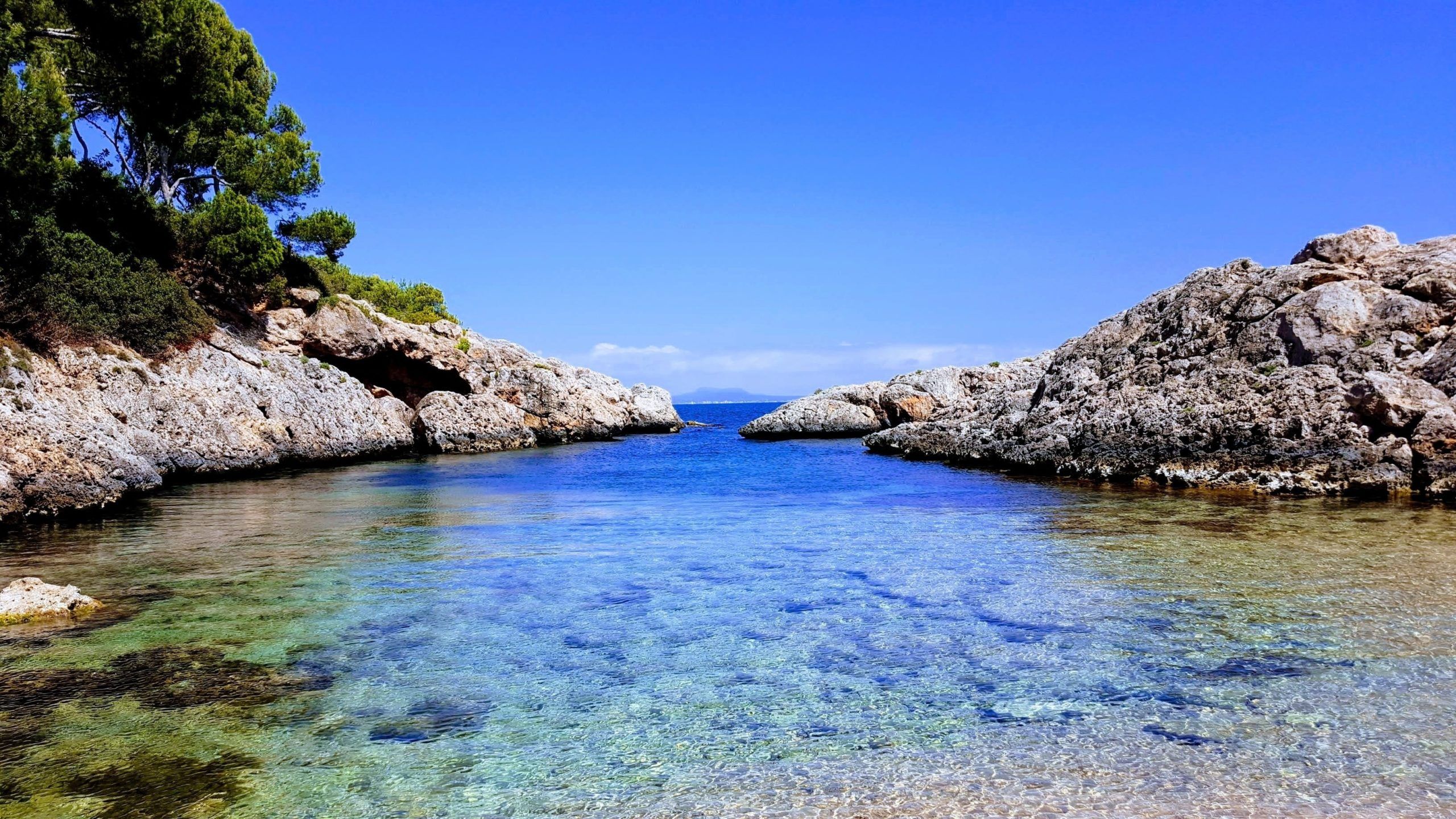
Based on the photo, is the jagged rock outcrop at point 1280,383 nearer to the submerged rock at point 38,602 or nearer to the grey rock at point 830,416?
the submerged rock at point 38,602

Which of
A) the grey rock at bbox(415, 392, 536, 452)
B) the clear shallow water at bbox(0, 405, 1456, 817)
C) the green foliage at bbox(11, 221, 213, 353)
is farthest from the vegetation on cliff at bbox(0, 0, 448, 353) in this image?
the clear shallow water at bbox(0, 405, 1456, 817)

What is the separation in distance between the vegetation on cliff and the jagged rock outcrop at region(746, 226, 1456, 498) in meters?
29.0

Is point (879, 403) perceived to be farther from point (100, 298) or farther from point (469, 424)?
point (100, 298)

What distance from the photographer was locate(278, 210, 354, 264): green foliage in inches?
1720

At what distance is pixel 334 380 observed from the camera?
3853 cm

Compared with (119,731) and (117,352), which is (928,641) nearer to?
(119,731)

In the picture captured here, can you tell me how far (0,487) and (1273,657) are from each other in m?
19.9

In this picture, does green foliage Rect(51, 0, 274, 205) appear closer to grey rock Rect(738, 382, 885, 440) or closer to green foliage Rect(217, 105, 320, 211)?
green foliage Rect(217, 105, 320, 211)

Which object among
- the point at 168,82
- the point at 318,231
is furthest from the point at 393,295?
the point at 168,82

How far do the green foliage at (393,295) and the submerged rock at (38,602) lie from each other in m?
41.7

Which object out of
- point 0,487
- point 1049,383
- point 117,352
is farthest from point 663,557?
point 117,352

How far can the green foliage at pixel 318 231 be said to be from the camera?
43.7 metres

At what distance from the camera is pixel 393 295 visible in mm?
67812

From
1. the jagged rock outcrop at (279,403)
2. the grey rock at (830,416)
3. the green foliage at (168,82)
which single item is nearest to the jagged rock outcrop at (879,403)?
the grey rock at (830,416)
